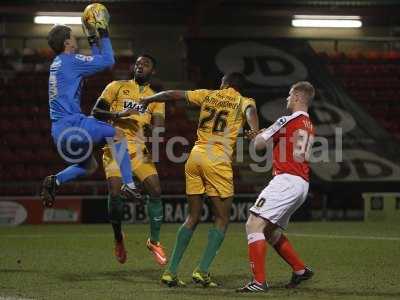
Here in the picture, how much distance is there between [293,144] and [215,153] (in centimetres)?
108

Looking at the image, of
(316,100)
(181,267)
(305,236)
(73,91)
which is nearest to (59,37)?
(73,91)

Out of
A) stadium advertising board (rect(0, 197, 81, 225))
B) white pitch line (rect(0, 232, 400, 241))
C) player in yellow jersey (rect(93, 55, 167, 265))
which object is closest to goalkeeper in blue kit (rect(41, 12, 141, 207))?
player in yellow jersey (rect(93, 55, 167, 265))

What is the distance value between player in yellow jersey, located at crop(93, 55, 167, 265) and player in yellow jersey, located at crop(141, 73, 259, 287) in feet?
4.80

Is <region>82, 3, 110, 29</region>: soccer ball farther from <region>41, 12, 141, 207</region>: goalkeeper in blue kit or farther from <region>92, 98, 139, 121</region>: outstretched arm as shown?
<region>92, 98, 139, 121</region>: outstretched arm

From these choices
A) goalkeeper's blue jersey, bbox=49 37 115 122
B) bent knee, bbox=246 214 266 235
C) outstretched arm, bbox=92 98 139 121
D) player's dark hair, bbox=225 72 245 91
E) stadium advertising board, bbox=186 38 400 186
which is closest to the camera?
bent knee, bbox=246 214 266 235

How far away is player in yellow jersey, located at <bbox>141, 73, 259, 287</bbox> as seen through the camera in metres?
9.29

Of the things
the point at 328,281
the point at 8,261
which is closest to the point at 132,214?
the point at 8,261

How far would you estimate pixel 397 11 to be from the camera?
31.3 metres

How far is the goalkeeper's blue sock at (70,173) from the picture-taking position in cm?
977

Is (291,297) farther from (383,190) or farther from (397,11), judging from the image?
(397,11)

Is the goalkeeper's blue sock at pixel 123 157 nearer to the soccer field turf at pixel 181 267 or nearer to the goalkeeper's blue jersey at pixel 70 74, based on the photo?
the goalkeeper's blue jersey at pixel 70 74

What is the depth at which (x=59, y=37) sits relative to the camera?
962cm

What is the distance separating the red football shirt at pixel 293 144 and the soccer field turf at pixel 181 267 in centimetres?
122

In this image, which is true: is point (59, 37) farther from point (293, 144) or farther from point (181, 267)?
point (181, 267)
